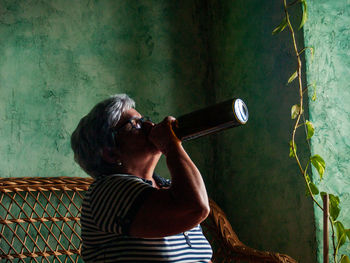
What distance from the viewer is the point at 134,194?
2.73 ft

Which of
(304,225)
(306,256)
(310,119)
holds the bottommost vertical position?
(306,256)

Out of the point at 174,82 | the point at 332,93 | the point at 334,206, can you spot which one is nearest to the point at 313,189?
the point at 334,206

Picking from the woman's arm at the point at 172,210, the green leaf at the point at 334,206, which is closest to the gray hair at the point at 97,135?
the woman's arm at the point at 172,210

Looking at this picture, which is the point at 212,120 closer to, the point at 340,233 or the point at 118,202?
the point at 118,202

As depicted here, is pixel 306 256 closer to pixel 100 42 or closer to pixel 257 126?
pixel 257 126

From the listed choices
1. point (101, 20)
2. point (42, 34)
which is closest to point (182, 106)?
point (101, 20)

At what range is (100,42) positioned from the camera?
5.43 ft

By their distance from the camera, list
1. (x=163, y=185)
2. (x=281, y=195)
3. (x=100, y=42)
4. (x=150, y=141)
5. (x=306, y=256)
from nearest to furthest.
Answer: (x=150, y=141), (x=163, y=185), (x=306, y=256), (x=281, y=195), (x=100, y=42)

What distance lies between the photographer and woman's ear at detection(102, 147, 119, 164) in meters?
1.00

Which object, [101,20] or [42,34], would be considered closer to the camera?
[42,34]

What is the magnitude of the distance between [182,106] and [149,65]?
0.24 m

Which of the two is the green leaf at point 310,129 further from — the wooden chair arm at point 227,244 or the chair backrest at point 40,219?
the chair backrest at point 40,219

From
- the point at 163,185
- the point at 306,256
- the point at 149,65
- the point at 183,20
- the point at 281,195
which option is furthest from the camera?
the point at 183,20

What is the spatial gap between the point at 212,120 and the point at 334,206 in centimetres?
59
